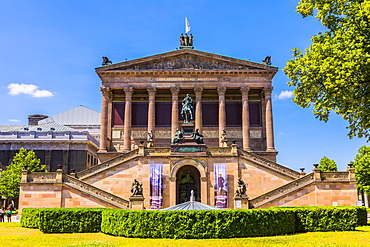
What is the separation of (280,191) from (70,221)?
2031 centimetres

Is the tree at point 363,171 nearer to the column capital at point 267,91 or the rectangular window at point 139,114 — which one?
the column capital at point 267,91

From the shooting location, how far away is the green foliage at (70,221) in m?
26.2

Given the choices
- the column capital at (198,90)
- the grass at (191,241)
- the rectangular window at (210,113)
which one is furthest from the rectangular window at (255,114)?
the grass at (191,241)

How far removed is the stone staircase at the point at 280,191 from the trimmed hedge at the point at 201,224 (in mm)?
13046

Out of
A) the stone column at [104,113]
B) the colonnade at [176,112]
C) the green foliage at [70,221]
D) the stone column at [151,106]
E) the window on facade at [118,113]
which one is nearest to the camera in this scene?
the green foliage at [70,221]

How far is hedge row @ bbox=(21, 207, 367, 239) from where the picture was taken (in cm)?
2139

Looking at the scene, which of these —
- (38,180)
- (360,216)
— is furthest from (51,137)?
(360,216)

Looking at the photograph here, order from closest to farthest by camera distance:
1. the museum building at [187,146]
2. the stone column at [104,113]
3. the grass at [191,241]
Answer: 1. the grass at [191,241]
2. the museum building at [187,146]
3. the stone column at [104,113]

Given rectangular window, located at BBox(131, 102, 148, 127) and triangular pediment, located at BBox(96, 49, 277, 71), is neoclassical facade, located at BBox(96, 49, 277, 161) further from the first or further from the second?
rectangular window, located at BBox(131, 102, 148, 127)

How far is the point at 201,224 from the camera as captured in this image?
21328mm

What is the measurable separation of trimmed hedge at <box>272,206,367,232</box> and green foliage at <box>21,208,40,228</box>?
18297 mm

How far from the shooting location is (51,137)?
7631 cm

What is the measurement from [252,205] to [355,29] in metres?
20.0

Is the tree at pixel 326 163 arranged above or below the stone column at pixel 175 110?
below
